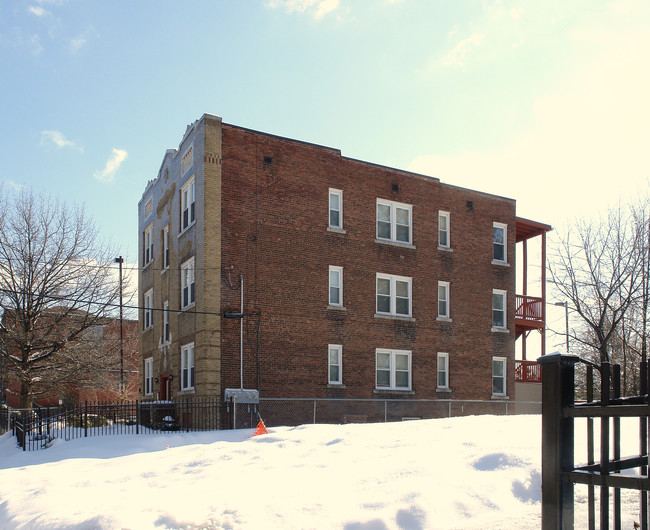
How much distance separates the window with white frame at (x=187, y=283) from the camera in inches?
1035

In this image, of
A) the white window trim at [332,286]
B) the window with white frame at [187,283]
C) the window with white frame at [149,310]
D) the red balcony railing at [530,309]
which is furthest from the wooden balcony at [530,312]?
the window with white frame at [149,310]

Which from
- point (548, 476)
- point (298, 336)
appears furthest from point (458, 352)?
point (548, 476)

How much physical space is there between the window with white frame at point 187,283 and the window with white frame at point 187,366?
1714 millimetres

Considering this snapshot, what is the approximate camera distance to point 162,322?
100ft

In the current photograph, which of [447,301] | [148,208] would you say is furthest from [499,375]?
[148,208]

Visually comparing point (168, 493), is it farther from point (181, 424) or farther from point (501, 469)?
point (181, 424)

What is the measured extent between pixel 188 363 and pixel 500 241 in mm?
16365

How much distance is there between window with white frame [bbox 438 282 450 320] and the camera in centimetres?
3039

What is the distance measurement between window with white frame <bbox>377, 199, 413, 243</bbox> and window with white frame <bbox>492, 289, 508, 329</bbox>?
19.1 feet

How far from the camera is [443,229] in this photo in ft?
102

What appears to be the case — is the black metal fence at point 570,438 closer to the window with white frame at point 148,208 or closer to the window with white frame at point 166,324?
the window with white frame at point 166,324

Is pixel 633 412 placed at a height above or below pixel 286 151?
below

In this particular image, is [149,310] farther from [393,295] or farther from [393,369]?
[393,369]

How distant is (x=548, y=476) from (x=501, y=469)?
4.09 metres
